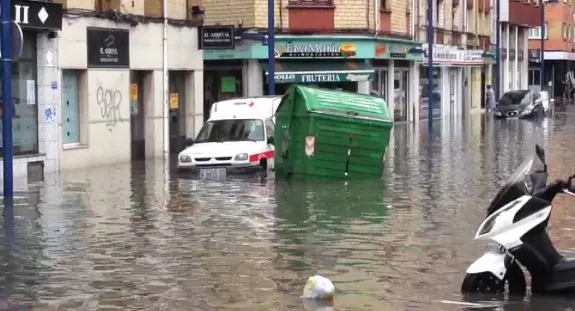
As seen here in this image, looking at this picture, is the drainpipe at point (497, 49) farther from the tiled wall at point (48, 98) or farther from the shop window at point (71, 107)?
the tiled wall at point (48, 98)

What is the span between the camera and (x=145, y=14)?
28.8m

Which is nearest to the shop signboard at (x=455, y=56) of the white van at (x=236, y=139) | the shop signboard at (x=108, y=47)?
the shop signboard at (x=108, y=47)

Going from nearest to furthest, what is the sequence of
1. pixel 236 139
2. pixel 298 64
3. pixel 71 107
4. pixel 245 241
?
pixel 245 241
pixel 236 139
pixel 71 107
pixel 298 64

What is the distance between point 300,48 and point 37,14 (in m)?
18.9

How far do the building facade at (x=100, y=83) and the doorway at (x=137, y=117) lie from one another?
0.09 feet

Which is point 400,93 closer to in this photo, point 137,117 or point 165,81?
point 165,81

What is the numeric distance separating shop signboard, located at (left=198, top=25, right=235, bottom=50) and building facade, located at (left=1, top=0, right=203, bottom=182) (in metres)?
0.27

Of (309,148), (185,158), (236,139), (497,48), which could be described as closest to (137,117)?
(236,139)

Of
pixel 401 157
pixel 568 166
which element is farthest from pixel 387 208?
pixel 401 157

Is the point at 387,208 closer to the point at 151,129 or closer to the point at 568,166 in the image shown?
the point at 568,166

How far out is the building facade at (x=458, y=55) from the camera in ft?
174

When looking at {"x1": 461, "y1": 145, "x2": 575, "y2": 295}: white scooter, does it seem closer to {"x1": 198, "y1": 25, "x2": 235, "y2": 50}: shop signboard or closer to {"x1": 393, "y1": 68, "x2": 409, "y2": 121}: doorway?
{"x1": 198, "y1": 25, "x2": 235, "y2": 50}: shop signboard

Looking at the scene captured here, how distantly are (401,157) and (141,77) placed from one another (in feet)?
23.2

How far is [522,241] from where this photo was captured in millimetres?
9023
